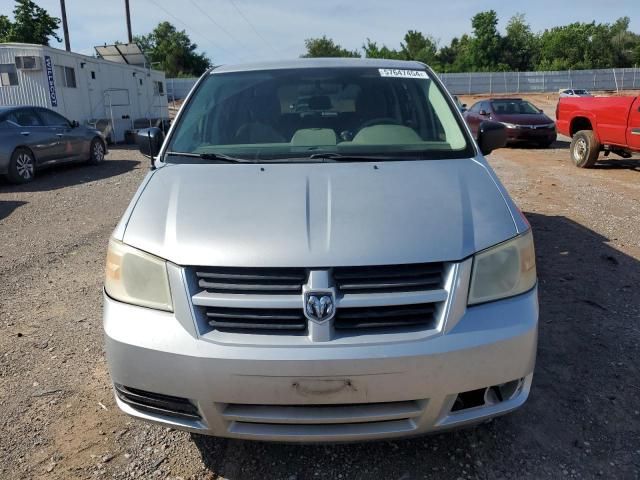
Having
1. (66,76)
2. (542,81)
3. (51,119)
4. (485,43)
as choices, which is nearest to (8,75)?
(66,76)

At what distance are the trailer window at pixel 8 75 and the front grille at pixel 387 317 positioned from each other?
15845 mm

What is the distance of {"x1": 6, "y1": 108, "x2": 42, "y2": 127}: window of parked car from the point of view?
10172 mm

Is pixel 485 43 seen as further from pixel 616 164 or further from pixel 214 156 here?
pixel 214 156

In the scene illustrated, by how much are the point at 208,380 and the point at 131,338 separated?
1.20 feet

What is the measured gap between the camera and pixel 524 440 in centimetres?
257

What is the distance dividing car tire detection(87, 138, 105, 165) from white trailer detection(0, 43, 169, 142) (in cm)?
337

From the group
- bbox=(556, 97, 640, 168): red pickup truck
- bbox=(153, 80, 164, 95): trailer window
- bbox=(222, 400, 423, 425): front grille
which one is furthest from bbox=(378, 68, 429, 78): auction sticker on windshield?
bbox=(153, 80, 164, 95): trailer window

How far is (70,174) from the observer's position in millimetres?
11492

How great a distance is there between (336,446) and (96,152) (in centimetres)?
1177

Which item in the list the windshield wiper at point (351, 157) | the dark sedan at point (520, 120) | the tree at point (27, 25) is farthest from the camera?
the tree at point (27, 25)

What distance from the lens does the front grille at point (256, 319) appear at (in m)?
2.04

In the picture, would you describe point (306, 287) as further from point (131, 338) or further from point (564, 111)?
point (564, 111)

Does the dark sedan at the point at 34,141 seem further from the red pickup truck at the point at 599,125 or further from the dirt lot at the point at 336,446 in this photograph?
the red pickup truck at the point at 599,125

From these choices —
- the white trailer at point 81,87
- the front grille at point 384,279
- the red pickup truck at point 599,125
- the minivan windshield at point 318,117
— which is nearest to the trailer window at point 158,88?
the white trailer at point 81,87
